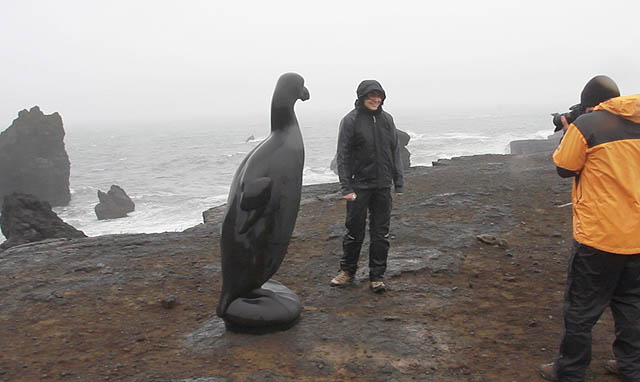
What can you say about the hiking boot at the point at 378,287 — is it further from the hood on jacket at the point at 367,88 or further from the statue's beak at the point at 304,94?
the statue's beak at the point at 304,94

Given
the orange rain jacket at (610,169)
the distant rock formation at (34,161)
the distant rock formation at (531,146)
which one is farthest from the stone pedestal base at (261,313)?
the distant rock formation at (34,161)

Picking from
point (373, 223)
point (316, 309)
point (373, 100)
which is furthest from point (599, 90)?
point (316, 309)

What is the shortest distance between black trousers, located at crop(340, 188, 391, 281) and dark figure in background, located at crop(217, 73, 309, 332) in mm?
754

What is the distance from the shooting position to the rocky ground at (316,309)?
3658mm

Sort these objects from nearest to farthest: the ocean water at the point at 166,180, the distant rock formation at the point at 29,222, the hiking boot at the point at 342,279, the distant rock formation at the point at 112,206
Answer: the hiking boot at the point at 342,279
the distant rock formation at the point at 29,222
the ocean water at the point at 166,180
the distant rock formation at the point at 112,206

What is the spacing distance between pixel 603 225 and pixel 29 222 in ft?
35.8

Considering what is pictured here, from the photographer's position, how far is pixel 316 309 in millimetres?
4648

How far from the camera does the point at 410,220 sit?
7836 millimetres

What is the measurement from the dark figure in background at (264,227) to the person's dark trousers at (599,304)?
2158mm

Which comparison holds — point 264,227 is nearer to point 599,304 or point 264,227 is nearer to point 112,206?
point 599,304

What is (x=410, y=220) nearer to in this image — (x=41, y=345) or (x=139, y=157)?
(x=41, y=345)

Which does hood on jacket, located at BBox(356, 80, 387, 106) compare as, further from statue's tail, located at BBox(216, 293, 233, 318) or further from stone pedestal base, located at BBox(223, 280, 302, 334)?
statue's tail, located at BBox(216, 293, 233, 318)

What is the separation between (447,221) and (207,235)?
12.5 feet

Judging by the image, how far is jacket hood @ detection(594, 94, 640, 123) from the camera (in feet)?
9.57
